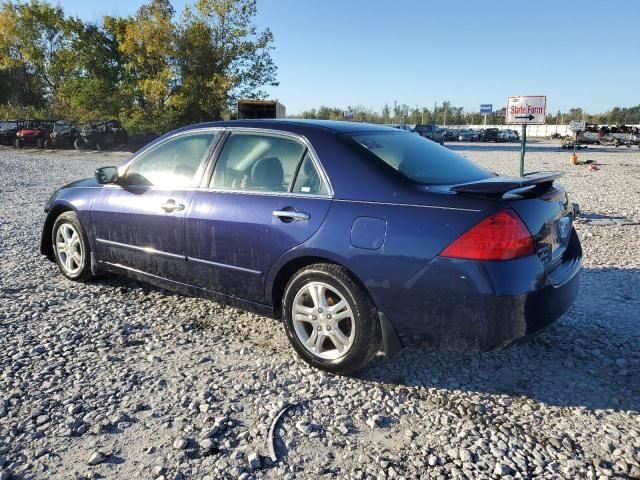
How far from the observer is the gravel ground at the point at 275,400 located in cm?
238

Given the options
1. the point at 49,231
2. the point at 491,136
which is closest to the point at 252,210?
the point at 49,231

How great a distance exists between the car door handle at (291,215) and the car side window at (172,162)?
100 cm

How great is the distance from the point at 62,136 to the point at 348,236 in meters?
31.3

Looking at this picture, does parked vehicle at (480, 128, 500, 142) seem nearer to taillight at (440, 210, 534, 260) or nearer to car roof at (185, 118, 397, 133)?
car roof at (185, 118, 397, 133)

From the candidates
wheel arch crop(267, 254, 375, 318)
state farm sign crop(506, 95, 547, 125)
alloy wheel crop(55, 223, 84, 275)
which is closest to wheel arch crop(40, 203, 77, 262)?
alloy wheel crop(55, 223, 84, 275)

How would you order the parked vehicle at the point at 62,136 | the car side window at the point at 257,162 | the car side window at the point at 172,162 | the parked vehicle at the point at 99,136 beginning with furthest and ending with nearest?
the parked vehicle at the point at 62,136, the parked vehicle at the point at 99,136, the car side window at the point at 172,162, the car side window at the point at 257,162

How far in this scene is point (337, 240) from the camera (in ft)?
9.91

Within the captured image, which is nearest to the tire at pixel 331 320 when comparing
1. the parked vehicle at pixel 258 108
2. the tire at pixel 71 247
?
the tire at pixel 71 247

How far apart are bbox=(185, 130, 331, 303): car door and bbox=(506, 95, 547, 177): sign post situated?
6621 mm

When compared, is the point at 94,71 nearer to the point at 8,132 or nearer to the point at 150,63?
the point at 150,63

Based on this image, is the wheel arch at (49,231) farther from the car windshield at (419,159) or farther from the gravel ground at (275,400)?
the car windshield at (419,159)

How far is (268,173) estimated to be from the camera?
355 centimetres

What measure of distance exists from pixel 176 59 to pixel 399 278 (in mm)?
32463

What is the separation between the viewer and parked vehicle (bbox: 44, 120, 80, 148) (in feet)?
97.4
